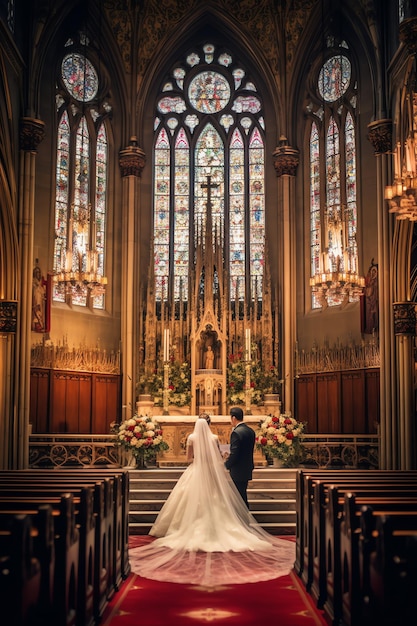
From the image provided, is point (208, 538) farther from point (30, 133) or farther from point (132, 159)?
point (132, 159)

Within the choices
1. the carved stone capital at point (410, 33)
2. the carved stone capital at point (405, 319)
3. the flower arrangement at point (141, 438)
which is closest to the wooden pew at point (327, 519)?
the flower arrangement at point (141, 438)

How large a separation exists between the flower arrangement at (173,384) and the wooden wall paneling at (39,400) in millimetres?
2787

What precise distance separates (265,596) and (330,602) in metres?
1.05

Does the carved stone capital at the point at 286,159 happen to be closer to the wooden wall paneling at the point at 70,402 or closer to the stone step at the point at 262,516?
the wooden wall paneling at the point at 70,402

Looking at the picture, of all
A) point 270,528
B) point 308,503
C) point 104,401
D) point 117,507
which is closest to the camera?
point 308,503

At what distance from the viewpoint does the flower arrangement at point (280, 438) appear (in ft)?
54.0

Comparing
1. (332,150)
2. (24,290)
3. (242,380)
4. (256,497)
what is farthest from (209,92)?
(256,497)

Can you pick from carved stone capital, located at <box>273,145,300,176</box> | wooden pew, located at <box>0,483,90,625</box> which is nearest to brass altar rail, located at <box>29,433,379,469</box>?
carved stone capital, located at <box>273,145,300,176</box>

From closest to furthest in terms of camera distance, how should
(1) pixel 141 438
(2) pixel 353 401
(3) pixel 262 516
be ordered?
(3) pixel 262 516 → (1) pixel 141 438 → (2) pixel 353 401

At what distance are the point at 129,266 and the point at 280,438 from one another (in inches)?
369

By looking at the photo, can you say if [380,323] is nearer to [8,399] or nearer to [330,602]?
[8,399]

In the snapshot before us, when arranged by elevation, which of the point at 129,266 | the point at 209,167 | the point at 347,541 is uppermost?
the point at 209,167

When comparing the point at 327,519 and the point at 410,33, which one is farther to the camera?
the point at 410,33

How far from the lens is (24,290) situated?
64.0ft
